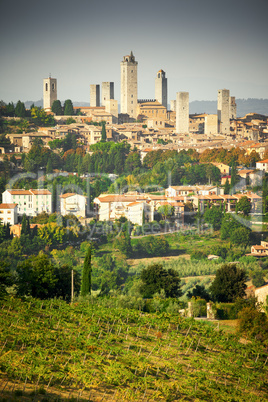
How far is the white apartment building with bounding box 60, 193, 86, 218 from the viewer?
29.3 meters

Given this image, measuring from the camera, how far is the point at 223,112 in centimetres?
4434

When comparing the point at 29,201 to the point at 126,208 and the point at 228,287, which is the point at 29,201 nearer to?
the point at 126,208

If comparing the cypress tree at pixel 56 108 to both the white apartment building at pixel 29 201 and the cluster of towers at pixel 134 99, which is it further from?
the white apartment building at pixel 29 201

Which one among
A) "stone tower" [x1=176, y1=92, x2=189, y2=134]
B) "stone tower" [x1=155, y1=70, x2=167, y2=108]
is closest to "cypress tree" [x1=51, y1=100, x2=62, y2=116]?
"stone tower" [x1=176, y1=92, x2=189, y2=134]

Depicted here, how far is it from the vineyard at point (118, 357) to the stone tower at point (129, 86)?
35415 millimetres

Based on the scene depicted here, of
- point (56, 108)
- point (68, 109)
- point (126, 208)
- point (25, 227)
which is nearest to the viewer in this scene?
point (25, 227)

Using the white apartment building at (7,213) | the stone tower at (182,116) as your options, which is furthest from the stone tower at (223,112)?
the white apartment building at (7,213)

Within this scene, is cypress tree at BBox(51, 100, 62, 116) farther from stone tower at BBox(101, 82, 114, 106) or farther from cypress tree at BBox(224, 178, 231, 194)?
cypress tree at BBox(224, 178, 231, 194)

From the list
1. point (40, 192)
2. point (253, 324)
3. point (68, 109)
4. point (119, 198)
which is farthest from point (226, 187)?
point (253, 324)

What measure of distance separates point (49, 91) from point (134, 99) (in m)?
5.81

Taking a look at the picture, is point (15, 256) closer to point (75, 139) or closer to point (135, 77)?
point (75, 139)

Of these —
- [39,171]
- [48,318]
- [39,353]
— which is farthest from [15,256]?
[39,353]

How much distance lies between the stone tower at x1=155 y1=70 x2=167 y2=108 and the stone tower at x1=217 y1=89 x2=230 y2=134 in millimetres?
5298

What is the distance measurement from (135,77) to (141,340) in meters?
38.8
